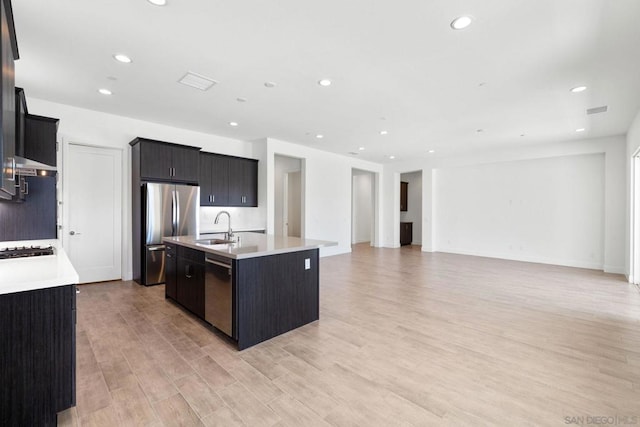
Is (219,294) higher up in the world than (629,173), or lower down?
lower down

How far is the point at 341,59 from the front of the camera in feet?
10.2

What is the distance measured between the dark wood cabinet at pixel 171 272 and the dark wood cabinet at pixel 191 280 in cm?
8

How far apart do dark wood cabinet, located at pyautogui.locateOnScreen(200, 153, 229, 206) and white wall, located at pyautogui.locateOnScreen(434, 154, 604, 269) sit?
6322 mm

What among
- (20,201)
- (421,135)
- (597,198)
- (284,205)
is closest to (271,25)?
(20,201)

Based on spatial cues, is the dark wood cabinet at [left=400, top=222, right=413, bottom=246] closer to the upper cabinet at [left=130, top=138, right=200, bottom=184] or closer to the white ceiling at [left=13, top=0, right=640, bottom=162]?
the white ceiling at [left=13, top=0, right=640, bottom=162]

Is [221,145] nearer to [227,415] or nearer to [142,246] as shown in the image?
[142,246]

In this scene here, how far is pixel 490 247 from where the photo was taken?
812 centimetres

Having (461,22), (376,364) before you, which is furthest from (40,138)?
(461,22)

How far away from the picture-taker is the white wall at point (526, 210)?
665cm

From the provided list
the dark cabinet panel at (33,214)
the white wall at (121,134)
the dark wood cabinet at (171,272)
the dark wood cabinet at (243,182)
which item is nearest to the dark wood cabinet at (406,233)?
the dark wood cabinet at (243,182)

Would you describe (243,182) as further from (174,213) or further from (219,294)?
(219,294)

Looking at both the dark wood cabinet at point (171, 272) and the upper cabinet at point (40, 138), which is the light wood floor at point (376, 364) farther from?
the upper cabinet at point (40, 138)

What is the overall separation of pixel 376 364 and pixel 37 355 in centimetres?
225

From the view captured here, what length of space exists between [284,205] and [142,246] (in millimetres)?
4622
